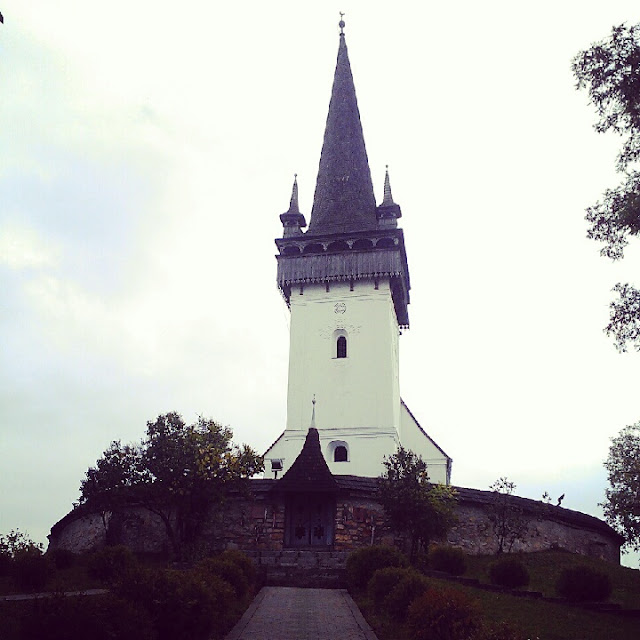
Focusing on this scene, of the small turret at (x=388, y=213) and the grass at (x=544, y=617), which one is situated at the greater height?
the small turret at (x=388, y=213)

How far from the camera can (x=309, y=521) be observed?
24.7 m

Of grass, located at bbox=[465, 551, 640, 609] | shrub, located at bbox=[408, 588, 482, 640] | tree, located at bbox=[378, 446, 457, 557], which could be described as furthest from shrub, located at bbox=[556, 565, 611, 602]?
tree, located at bbox=[378, 446, 457, 557]

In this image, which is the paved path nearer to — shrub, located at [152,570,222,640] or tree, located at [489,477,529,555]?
shrub, located at [152,570,222,640]

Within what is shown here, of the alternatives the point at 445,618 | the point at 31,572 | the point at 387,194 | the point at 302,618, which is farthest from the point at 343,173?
the point at 445,618

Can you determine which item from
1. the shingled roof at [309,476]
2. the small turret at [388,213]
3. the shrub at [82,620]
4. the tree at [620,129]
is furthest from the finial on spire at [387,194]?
the shrub at [82,620]

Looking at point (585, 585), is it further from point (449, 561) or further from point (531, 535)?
point (531, 535)

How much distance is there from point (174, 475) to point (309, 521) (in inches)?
219

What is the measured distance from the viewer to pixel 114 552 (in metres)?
17.0

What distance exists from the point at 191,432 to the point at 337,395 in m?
12.9

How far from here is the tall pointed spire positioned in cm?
3956

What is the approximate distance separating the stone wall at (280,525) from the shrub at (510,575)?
6620 millimetres

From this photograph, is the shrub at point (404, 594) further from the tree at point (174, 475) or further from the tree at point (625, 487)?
the tree at point (625, 487)

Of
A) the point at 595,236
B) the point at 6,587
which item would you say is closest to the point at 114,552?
the point at 6,587

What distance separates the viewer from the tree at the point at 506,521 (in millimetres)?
23609
